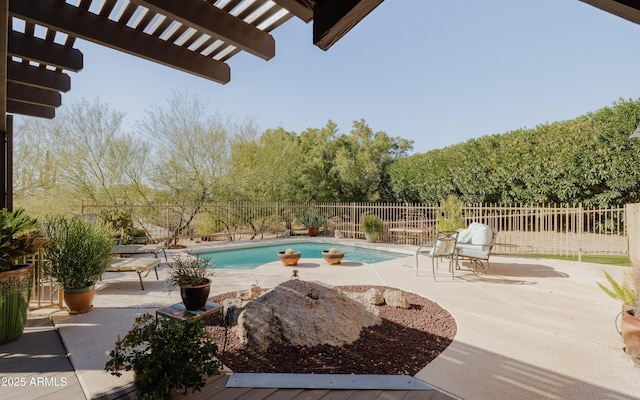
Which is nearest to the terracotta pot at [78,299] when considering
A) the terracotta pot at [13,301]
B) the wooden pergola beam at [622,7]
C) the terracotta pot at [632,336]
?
the terracotta pot at [13,301]

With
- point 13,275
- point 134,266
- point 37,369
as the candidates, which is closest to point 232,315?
point 37,369

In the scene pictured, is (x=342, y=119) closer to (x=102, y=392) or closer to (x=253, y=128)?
(x=253, y=128)

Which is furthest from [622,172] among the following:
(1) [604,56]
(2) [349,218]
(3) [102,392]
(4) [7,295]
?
(4) [7,295]

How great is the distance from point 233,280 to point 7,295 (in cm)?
321

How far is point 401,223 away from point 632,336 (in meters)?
8.43

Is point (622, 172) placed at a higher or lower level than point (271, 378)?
higher

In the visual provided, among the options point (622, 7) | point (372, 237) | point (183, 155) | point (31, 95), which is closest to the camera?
point (622, 7)

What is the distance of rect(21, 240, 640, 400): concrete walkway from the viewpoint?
2.32 meters

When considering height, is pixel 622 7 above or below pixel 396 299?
above

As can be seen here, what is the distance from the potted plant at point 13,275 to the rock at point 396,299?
4.10m

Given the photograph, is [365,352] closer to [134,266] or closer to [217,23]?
[217,23]

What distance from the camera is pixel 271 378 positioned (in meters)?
2.32

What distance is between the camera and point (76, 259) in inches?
146

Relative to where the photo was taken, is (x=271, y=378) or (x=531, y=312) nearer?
(x=271, y=378)
